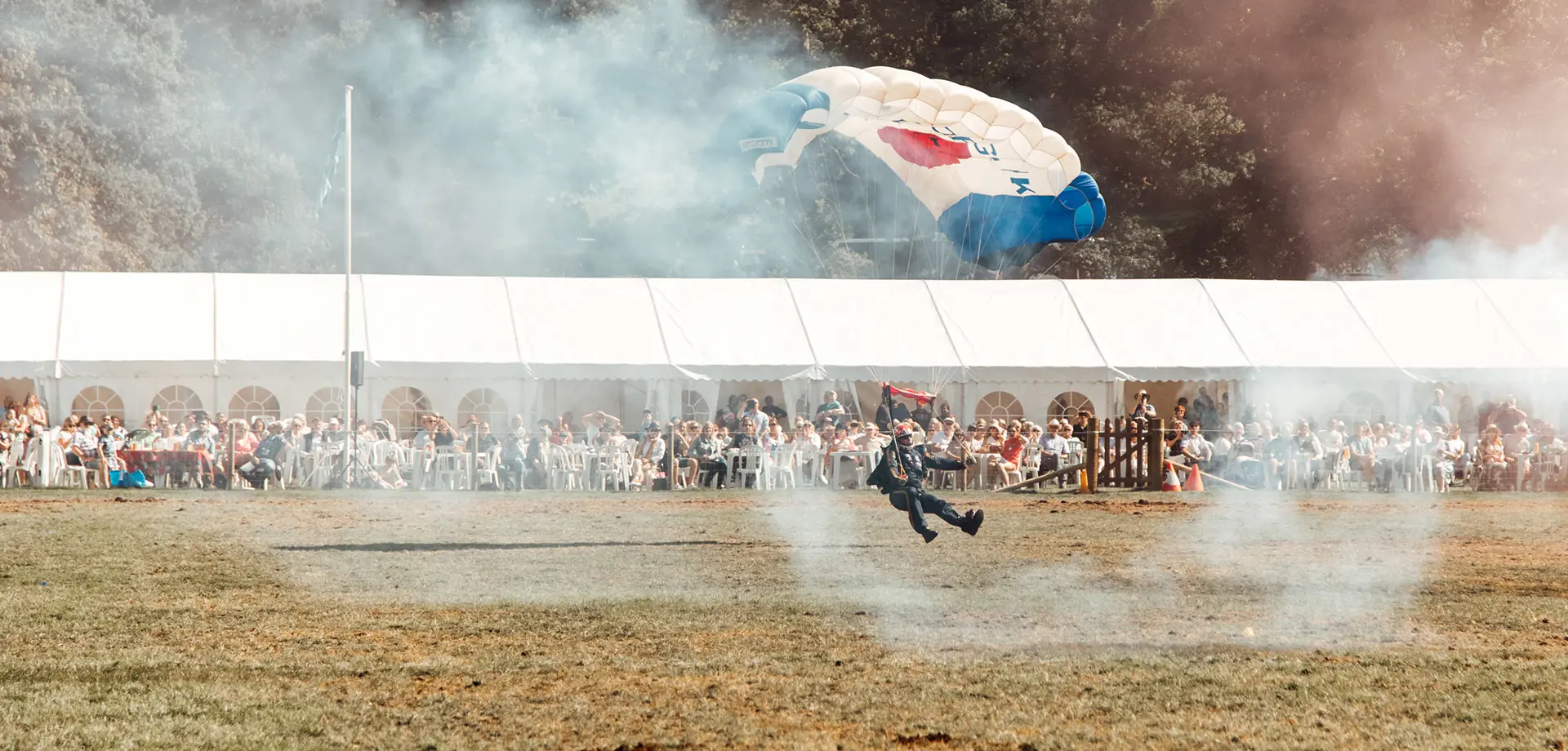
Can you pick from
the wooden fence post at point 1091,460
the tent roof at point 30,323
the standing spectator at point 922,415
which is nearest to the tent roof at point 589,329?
the standing spectator at point 922,415

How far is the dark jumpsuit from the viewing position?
13.1 meters

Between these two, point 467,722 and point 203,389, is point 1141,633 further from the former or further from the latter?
point 203,389

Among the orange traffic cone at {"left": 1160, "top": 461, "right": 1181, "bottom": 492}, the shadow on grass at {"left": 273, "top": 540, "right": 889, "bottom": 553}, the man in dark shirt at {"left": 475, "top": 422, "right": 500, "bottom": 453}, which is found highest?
the man in dark shirt at {"left": 475, "top": 422, "right": 500, "bottom": 453}

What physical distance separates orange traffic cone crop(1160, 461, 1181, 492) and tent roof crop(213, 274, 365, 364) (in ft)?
43.1

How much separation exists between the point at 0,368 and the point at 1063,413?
57.7ft

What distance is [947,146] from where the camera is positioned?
60.6ft

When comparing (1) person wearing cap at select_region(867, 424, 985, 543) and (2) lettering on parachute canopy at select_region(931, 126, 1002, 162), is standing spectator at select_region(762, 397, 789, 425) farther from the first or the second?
(1) person wearing cap at select_region(867, 424, 985, 543)

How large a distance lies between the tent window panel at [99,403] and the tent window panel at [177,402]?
24.8 inches

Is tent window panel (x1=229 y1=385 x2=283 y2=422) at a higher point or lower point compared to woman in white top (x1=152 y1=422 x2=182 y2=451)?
higher

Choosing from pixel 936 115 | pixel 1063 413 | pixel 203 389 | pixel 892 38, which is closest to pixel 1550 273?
pixel 936 115

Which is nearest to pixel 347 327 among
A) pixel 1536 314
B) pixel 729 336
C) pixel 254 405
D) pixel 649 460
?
pixel 254 405

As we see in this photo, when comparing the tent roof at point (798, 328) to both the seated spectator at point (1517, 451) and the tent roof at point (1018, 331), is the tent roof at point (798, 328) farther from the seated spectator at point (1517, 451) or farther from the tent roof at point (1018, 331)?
the seated spectator at point (1517, 451)

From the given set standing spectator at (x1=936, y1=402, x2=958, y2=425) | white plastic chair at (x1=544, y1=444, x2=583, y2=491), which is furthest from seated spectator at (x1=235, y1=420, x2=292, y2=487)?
standing spectator at (x1=936, y1=402, x2=958, y2=425)

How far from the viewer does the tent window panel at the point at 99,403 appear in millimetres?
26828
